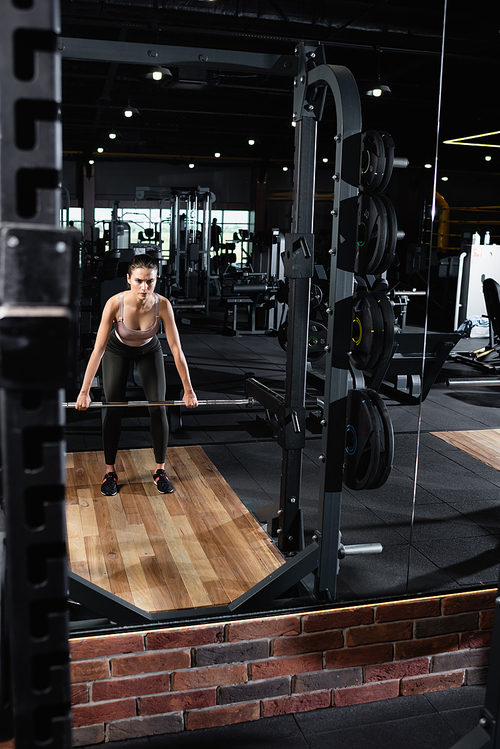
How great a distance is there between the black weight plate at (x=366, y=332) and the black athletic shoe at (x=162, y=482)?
5.27ft

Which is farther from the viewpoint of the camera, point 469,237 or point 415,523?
point 469,237

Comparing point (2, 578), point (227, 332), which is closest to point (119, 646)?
point (2, 578)

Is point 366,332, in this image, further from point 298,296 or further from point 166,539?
point 166,539

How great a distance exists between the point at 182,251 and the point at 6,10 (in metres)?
11.8

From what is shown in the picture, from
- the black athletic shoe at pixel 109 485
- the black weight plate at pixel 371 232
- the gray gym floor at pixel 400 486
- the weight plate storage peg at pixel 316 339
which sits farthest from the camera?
the weight plate storage peg at pixel 316 339

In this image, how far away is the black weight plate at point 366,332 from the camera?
221cm

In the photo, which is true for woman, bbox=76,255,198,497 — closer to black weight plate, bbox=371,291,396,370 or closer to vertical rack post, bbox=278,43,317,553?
vertical rack post, bbox=278,43,317,553

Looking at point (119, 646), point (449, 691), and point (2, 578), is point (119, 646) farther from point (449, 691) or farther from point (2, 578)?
point (2, 578)

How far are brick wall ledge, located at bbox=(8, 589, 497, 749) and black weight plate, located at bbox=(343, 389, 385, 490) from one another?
0.44 metres

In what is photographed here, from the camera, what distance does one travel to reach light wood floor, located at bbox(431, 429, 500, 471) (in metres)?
4.45

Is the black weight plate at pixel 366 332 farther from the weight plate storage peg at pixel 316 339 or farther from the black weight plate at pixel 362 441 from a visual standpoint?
the weight plate storage peg at pixel 316 339

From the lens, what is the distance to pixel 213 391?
20.3 ft

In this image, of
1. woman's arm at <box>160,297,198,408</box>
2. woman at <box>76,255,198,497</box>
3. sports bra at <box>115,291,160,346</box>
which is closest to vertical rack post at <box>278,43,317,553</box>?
woman at <box>76,255,198,497</box>

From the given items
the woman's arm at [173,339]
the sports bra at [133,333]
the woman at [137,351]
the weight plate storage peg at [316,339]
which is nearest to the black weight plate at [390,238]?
the woman at [137,351]
